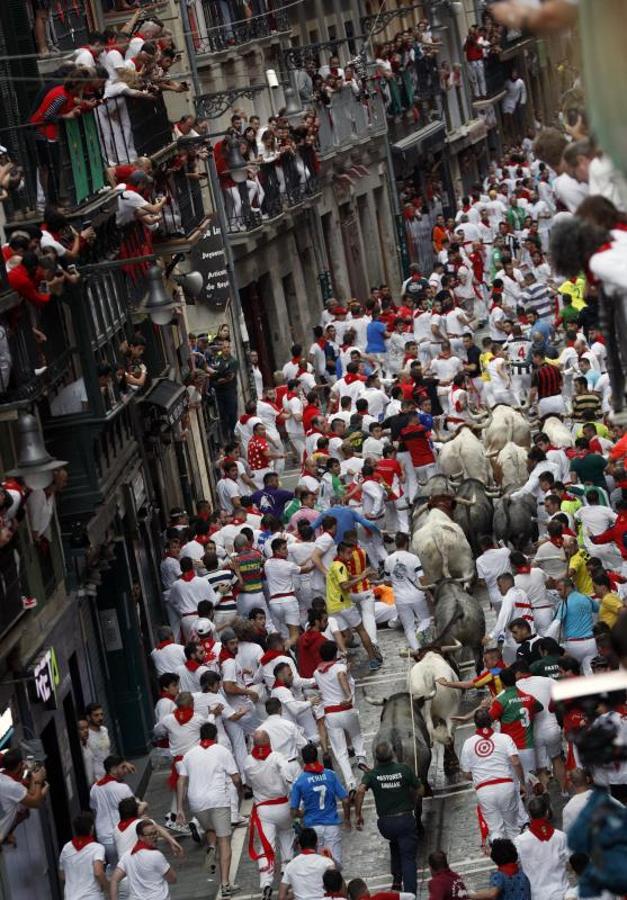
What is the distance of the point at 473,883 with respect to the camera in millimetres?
19344

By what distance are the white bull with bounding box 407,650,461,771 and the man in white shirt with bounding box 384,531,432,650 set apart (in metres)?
3.12

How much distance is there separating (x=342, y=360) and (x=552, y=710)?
62.0 ft

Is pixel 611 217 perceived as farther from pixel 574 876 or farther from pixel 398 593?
pixel 398 593

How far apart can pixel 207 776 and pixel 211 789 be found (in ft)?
0.47

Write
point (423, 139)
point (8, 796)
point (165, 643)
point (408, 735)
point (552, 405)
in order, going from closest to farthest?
point (8, 796)
point (408, 735)
point (165, 643)
point (552, 405)
point (423, 139)

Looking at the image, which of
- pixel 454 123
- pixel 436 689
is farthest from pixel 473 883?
pixel 454 123

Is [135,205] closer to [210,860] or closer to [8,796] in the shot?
[210,860]

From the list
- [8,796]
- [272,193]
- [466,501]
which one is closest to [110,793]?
[8,796]

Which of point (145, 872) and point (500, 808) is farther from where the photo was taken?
point (500, 808)

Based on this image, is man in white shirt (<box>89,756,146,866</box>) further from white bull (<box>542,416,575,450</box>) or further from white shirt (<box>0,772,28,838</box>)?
white bull (<box>542,416,575,450</box>)

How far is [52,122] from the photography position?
24250 millimetres

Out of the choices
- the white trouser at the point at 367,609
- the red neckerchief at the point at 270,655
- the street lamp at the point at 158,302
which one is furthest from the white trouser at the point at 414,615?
the street lamp at the point at 158,302

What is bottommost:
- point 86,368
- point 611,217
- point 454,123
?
point 454,123

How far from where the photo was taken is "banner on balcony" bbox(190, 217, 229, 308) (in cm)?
3772
